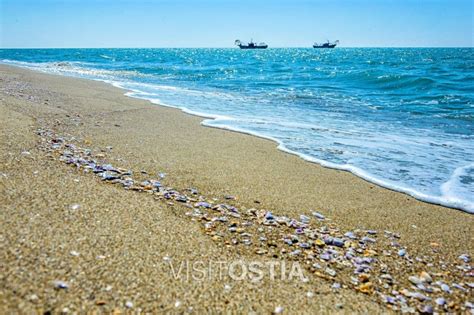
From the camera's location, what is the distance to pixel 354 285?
9.39 ft

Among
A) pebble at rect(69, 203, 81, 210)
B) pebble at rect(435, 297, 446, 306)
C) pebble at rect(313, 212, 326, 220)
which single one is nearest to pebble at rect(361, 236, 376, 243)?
pebble at rect(313, 212, 326, 220)

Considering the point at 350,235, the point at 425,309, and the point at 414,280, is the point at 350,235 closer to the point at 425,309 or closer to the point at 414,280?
the point at 414,280

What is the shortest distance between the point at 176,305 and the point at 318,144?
235 inches

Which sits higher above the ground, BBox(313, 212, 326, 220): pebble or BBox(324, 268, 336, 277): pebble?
BBox(313, 212, 326, 220): pebble

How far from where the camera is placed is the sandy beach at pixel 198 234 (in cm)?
245

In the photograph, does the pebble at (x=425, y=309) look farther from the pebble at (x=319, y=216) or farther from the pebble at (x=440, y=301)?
the pebble at (x=319, y=216)

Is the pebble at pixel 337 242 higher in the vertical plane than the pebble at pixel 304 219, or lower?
lower

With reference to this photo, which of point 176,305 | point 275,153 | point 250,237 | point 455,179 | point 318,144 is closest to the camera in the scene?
point 176,305

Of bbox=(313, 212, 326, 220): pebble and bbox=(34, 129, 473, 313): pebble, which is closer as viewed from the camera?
bbox=(34, 129, 473, 313): pebble

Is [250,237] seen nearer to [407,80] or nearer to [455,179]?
[455,179]

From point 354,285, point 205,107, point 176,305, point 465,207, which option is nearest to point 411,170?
point 465,207

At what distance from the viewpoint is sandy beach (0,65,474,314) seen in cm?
245

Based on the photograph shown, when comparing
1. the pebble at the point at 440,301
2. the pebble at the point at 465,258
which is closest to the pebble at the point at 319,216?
the pebble at the point at 465,258

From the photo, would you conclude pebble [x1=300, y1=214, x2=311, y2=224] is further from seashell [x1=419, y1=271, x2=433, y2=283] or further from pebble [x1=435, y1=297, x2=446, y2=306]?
pebble [x1=435, y1=297, x2=446, y2=306]
